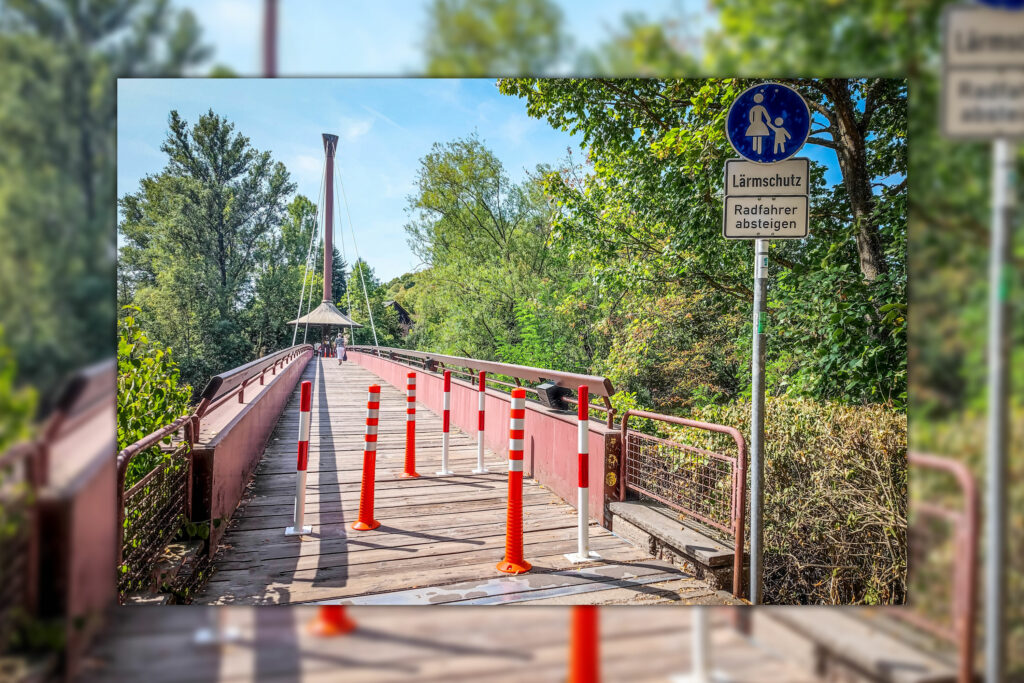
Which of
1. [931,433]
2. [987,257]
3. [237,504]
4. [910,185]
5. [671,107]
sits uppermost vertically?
[671,107]

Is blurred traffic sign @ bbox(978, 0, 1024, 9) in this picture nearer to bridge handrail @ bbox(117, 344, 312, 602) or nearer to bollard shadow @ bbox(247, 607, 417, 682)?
bollard shadow @ bbox(247, 607, 417, 682)

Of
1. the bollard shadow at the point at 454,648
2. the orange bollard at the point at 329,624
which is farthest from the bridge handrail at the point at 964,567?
the orange bollard at the point at 329,624

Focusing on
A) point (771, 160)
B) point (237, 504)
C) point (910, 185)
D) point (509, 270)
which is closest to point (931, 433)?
point (910, 185)

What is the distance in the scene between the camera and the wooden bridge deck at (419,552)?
340 cm

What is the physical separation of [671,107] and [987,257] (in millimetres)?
5735

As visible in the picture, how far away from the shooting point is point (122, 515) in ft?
8.82

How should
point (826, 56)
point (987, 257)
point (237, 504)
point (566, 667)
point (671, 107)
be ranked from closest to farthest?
point (987, 257)
point (566, 667)
point (826, 56)
point (237, 504)
point (671, 107)

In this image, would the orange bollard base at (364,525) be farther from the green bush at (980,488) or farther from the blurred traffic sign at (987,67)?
the blurred traffic sign at (987,67)

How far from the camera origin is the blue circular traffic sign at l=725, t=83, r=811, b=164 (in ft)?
10.4

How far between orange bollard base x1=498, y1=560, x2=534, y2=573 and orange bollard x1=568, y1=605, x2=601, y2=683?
→ 1.65m

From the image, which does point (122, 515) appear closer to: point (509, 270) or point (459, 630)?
point (459, 630)

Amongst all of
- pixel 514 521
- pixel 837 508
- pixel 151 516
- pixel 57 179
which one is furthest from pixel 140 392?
pixel 837 508

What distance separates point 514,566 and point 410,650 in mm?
1796

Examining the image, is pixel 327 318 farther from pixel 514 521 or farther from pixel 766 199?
pixel 766 199
